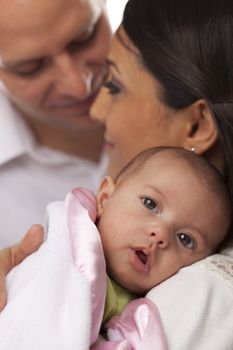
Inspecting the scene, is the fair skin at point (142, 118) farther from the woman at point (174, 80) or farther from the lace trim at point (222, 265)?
the lace trim at point (222, 265)

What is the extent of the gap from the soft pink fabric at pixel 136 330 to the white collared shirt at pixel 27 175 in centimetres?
42

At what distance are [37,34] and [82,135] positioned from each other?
319mm

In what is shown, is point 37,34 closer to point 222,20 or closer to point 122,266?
point 222,20

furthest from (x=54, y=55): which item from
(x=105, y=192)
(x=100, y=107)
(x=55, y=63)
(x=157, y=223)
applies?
(x=157, y=223)

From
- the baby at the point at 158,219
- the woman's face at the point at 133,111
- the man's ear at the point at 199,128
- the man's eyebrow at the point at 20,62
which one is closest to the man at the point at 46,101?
the man's eyebrow at the point at 20,62

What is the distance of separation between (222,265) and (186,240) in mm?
58

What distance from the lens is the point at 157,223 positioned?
85cm

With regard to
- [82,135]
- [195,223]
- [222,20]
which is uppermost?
[222,20]

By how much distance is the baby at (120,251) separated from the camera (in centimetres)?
77

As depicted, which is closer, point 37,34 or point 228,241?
point 228,241

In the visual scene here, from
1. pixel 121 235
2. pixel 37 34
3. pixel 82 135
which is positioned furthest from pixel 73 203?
pixel 82 135

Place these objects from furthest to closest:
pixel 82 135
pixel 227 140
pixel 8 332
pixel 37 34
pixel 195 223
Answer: pixel 82 135 < pixel 37 34 < pixel 227 140 < pixel 195 223 < pixel 8 332

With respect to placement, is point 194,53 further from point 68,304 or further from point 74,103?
point 68,304

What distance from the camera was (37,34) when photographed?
3.88ft
